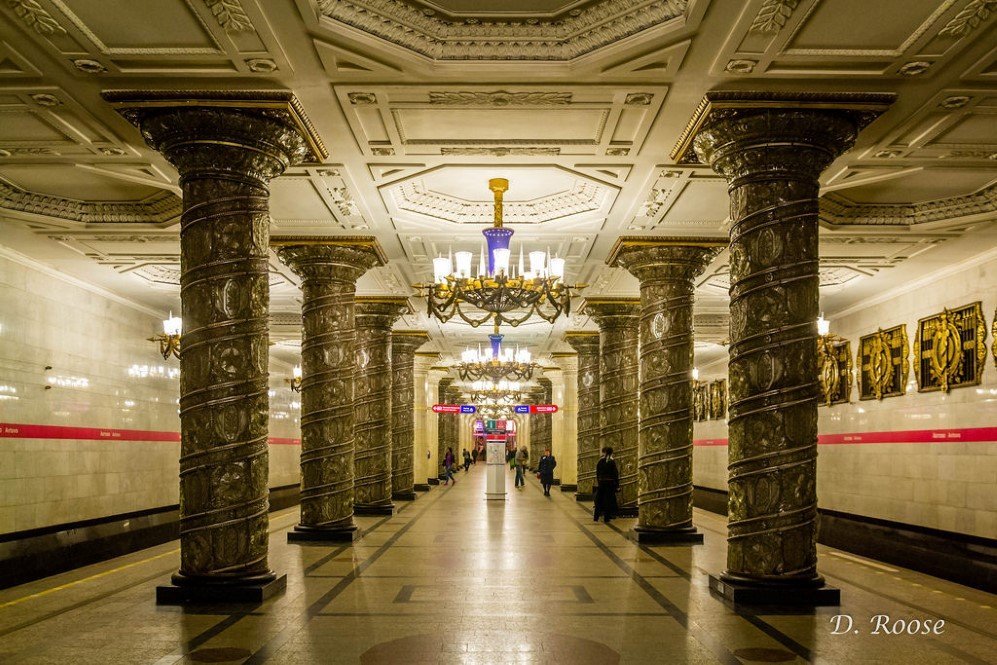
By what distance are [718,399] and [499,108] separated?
20.8 meters

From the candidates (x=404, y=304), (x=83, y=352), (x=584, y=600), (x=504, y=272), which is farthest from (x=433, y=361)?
(x=584, y=600)

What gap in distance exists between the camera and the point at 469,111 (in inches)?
296

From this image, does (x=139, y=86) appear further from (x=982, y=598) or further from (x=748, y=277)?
(x=982, y=598)

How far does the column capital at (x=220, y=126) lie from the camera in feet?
23.0

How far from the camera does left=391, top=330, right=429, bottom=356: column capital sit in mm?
21875

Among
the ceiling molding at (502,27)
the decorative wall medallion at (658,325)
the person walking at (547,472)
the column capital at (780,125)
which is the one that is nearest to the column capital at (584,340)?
the person walking at (547,472)

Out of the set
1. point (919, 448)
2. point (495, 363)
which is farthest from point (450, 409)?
point (919, 448)

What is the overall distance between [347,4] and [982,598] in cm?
836

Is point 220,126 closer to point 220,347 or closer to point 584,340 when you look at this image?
point 220,347

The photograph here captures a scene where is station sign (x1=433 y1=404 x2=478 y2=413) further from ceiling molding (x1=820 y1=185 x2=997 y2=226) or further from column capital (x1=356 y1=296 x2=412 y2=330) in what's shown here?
ceiling molding (x1=820 y1=185 x2=997 y2=226)

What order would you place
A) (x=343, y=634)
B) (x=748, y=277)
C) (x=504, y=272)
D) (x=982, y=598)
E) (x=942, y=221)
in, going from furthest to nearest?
(x=942, y=221) → (x=504, y=272) → (x=982, y=598) → (x=748, y=277) → (x=343, y=634)

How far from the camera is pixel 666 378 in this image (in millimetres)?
11859

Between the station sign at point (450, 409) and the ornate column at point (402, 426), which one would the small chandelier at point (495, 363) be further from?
the station sign at point (450, 409)

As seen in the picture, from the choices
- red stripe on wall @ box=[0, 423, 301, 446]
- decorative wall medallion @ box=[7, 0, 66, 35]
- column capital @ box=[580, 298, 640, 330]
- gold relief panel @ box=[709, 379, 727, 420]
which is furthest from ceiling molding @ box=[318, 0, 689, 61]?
gold relief panel @ box=[709, 379, 727, 420]
